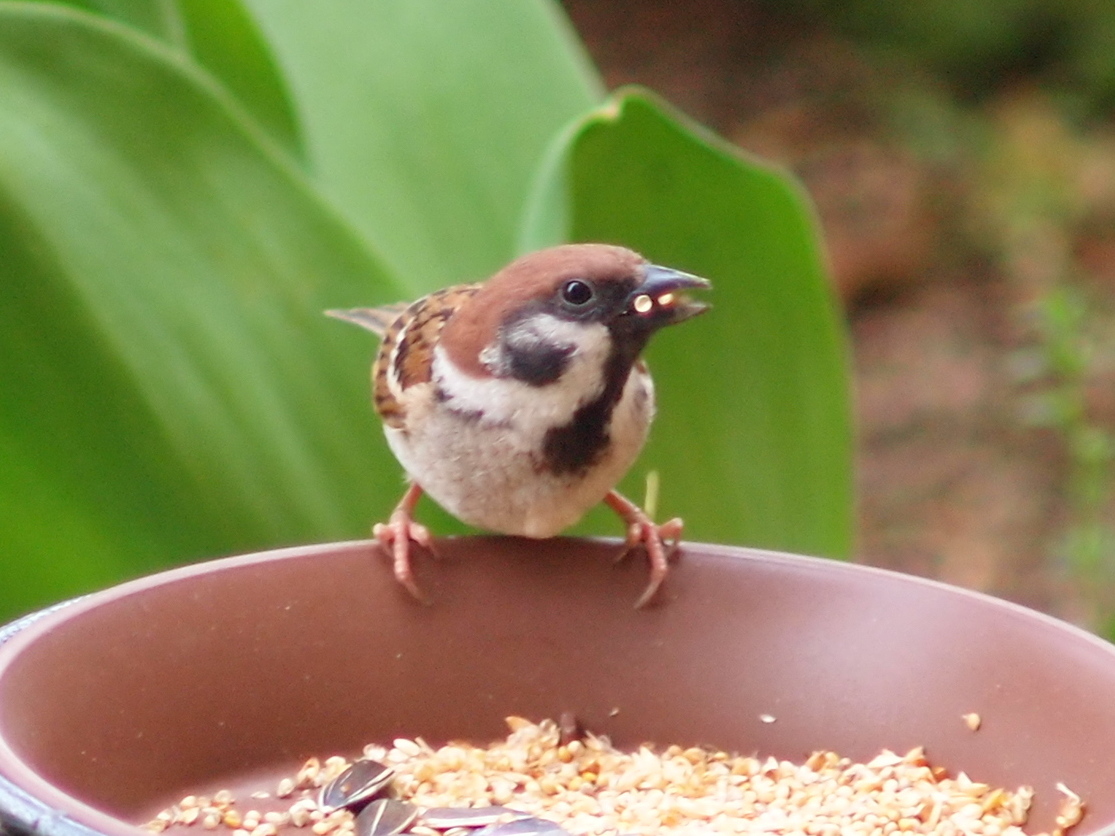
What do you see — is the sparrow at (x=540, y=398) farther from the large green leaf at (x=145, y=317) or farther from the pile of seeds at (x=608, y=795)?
the large green leaf at (x=145, y=317)

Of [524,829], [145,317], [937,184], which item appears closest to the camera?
[524,829]

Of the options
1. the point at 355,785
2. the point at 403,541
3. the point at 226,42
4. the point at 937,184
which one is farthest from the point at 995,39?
the point at 355,785

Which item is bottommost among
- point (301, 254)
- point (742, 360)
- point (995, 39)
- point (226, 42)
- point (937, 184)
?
point (937, 184)

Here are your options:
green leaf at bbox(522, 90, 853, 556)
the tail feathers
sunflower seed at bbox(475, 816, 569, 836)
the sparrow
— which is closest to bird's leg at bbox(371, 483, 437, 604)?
the sparrow

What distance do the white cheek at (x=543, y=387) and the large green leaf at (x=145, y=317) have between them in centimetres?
36

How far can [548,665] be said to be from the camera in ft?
3.58

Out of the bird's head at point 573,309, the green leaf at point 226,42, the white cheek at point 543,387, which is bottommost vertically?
the white cheek at point 543,387

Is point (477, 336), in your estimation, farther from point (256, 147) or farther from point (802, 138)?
point (802, 138)

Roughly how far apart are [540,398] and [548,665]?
20 centimetres

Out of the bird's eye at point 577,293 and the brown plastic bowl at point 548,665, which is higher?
the bird's eye at point 577,293

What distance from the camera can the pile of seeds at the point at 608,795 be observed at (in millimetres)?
938

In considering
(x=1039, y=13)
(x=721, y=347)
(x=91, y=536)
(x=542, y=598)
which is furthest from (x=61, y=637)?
(x=1039, y=13)

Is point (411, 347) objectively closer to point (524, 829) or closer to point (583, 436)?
point (583, 436)

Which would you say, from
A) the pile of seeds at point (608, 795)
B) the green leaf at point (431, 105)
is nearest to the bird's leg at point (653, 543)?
the pile of seeds at point (608, 795)
